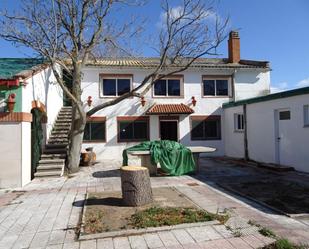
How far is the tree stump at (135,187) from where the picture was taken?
7.10 metres

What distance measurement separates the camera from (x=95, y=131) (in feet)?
57.1

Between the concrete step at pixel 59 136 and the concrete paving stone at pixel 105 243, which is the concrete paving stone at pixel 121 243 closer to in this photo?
the concrete paving stone at pixel 105 243

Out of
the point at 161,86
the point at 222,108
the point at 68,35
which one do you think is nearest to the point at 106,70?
the point at 161,86

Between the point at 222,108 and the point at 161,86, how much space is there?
408 centimetres

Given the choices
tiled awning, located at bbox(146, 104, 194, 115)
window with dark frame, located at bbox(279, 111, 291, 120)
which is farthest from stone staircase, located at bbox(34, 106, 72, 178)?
window with dark frame, located at bbox(279, 111, 291, 120)

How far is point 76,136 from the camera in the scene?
1284 centimetres

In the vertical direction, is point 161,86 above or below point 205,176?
above

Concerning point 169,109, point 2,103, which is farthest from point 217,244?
point 169,109

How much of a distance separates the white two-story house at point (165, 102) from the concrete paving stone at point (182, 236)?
1207 cm

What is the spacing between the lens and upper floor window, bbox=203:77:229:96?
1861cm

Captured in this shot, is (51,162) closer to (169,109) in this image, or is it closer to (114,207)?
(114,207)

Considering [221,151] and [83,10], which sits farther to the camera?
[221,151]

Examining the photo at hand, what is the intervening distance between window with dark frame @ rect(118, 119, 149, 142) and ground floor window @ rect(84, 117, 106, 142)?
0.94 meters

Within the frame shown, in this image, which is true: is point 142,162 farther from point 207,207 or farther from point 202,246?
point 202,246
